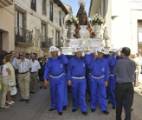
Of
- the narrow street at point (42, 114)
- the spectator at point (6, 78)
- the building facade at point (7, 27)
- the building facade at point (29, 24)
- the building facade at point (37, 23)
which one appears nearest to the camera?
the narrow street at point (42, 114)

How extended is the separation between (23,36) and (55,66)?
14809 millimetres

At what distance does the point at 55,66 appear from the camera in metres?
13.2

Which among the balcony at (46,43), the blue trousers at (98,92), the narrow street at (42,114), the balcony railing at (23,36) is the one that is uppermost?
the balcony railing at (23,36)

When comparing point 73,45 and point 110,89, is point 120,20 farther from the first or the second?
point 110,89

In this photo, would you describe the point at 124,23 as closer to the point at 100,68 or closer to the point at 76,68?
the point at 100,68

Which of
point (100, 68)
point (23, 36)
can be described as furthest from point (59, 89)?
point (23, 36)

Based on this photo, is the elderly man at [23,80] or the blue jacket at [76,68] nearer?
the blue jacket at [76,68]

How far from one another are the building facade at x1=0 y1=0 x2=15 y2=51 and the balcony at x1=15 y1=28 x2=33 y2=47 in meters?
1.80

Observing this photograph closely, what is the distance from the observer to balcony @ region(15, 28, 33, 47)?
1038 inches

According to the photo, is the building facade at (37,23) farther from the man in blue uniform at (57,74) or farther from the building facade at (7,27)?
the man in blue uniform at (57,74)

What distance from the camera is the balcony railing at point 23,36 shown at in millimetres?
26391

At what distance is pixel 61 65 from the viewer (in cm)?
1324

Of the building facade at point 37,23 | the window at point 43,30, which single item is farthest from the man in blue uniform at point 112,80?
the window at point 43,30

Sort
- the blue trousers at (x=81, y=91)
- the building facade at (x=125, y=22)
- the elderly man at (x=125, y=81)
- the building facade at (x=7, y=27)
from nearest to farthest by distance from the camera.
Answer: the elderly man at (x=125, y=81)
the blue trousers at (x=81, y=91)
the building facade at (x=7, y=27)
the building facade at (x=125, y=22)
